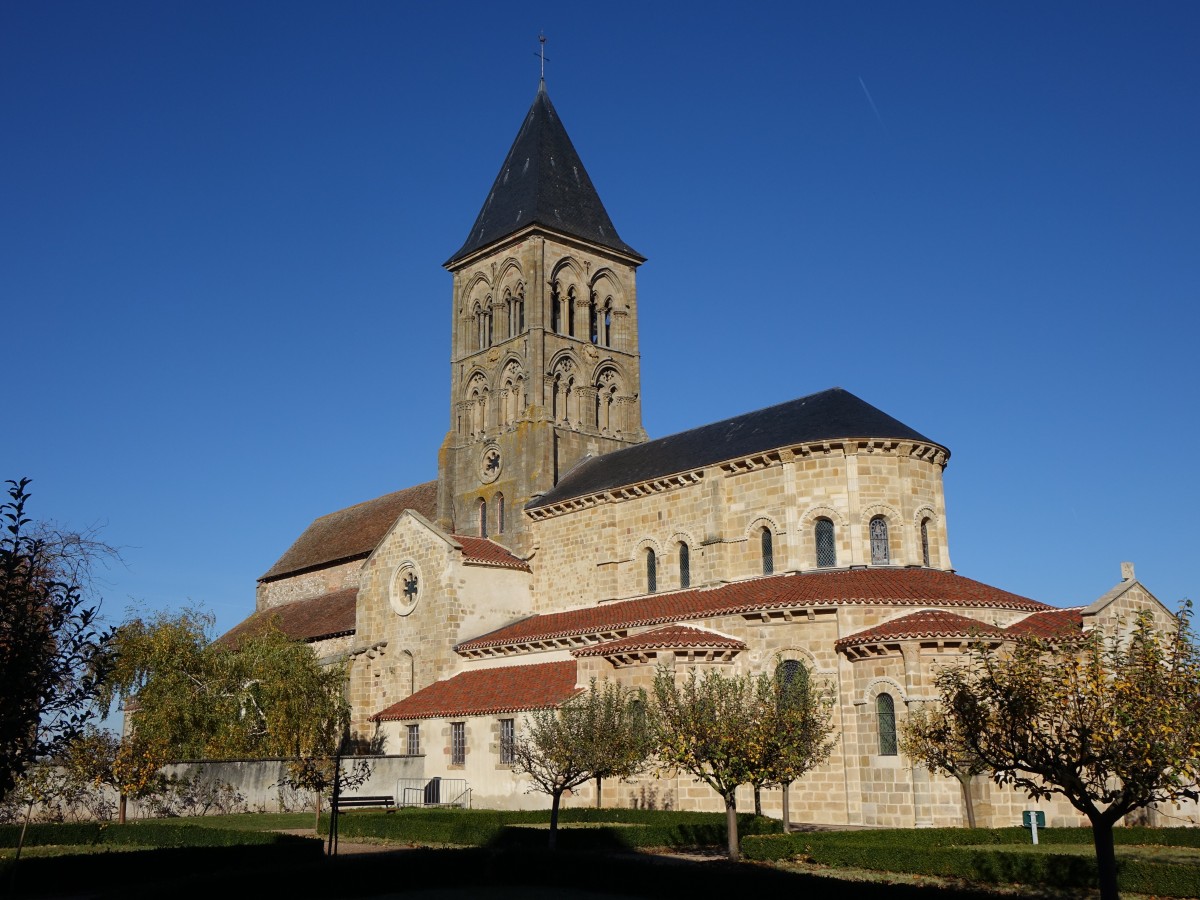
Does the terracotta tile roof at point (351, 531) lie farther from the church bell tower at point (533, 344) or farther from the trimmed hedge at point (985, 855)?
the trimmed hedge at point (985, 855)

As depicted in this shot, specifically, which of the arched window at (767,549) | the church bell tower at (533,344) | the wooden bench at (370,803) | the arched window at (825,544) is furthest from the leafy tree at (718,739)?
the church bell tower at (533,344)

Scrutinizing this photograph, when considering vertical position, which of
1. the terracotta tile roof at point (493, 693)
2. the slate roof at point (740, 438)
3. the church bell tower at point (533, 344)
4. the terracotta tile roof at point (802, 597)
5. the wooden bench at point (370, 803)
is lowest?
the wooden bench at point (370, 803)

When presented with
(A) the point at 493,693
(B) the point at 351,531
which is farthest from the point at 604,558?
(B) the point at 351,531

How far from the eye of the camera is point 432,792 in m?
33.8

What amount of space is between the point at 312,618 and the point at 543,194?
20.8m

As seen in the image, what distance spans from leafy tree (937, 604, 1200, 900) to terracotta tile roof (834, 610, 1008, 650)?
9811 mm

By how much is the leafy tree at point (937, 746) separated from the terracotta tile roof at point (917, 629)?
1678mm

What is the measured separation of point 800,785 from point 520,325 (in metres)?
23.6

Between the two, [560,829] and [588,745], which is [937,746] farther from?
[560,829]

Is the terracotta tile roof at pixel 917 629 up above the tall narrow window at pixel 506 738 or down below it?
above

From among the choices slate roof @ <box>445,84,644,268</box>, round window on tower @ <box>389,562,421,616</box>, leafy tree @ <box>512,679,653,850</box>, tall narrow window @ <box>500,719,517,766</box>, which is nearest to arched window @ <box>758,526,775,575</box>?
leafy tree @ <box>512,679,653,850</box>

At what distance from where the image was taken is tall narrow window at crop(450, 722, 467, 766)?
34.2m

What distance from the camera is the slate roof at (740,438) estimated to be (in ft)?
109

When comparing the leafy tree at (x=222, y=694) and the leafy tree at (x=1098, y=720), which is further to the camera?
the leafy tree at (x=222, y=694)
